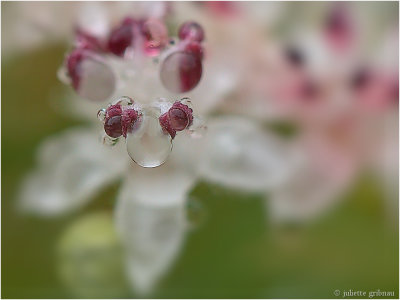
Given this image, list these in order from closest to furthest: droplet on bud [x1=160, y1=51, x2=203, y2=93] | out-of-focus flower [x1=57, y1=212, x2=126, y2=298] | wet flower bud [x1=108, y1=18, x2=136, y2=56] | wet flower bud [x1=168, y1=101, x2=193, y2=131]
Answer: wet flower bud [x1=168, y1=101, x2=193, y2=131] < droplet on bud [x1=160, y1=51, x2=203, y2=93] < wet flower bud [x1=108, y1=18, x2=136, y2=56] < out-of-focus flower [x1=57, y1=212, x2=126, y2=298]

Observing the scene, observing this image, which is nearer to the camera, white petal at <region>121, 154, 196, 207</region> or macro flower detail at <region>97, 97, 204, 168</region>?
macro flower detail at <region>97, 97, 204, 168</region>

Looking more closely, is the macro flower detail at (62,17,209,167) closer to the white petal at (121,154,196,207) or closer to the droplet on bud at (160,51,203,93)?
the droplet on bud at (160,51,203,93)

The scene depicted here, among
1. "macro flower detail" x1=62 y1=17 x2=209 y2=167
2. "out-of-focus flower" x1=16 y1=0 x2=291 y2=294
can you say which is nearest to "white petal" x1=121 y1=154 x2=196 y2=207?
"out-of-focus flower" x1=16 y1=0 x2=291 y2=294

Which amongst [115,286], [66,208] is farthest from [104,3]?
[115,286]

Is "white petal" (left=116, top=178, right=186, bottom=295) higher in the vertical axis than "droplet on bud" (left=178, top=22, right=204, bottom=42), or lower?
lower

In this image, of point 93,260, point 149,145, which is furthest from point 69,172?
point 149,145

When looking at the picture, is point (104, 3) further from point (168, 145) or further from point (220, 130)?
point (168, 145)

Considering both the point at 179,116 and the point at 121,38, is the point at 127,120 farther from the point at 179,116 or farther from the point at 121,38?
the point at 121,38

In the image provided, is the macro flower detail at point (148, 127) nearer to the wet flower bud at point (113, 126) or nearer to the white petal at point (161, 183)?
the wet flower bud at point (113, 126)

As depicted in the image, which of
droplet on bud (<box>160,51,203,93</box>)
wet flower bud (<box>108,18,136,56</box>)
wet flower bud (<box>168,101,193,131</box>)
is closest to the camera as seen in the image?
wet flower bud (<box>168,101,193,131</box>)

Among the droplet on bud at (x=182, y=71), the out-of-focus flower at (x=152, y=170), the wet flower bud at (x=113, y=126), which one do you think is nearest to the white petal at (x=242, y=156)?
the out-of-focus flower at (x=152, y=170)
